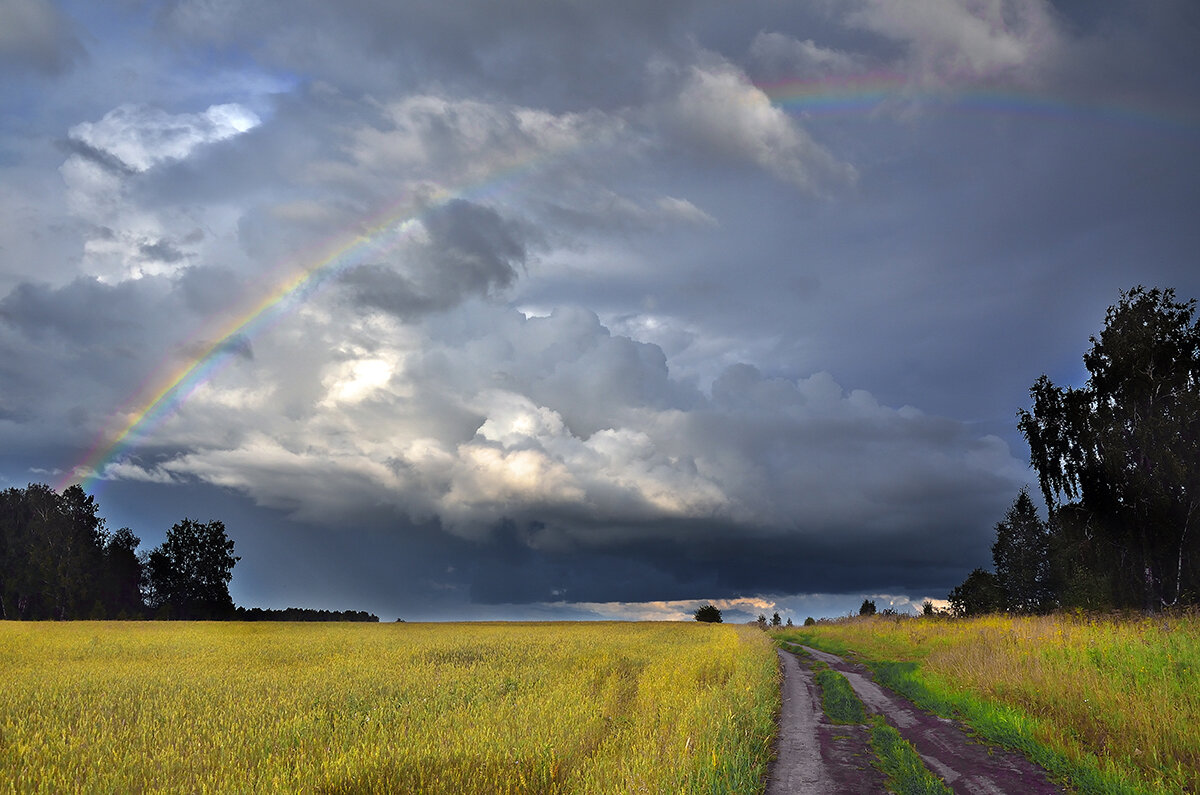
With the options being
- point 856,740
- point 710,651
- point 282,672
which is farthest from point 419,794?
point 710,651

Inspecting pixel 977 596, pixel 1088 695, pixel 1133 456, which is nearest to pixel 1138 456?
pixel 1133 456

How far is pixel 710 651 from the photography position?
31.3 meters

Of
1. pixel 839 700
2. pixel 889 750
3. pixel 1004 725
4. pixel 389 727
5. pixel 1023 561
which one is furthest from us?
pixel 1023 561

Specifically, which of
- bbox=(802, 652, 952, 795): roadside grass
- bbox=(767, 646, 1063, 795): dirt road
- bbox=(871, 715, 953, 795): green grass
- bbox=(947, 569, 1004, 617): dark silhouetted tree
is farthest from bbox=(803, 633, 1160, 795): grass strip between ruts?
bbox=(947, 569, 1004, 617): dark silhouetted tree

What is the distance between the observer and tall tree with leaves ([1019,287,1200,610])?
30.7 metres

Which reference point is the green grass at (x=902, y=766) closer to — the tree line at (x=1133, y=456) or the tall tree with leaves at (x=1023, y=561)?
the tree line at (x=1133, y=456)

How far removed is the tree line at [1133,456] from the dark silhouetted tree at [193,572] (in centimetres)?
12205

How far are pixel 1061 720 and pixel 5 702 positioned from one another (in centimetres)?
2341

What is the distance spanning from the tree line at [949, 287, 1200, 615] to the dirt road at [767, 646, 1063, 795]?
2162 cm

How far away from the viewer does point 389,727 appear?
46.3 ft

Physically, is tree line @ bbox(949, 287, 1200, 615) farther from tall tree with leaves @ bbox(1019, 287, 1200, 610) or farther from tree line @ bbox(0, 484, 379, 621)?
tree line @ bbox(0, 484, 379, 621)

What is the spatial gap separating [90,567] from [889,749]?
11772cm

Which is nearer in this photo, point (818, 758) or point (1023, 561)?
point (818, 758)

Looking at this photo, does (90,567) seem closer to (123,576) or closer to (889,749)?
(123,576)
